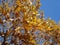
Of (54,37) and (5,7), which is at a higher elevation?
(5,7)

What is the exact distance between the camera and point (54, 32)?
1112 cm

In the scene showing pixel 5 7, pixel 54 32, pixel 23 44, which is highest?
pixel 5 7

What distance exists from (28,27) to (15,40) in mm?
922

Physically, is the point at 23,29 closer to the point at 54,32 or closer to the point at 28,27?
the point at 28,27

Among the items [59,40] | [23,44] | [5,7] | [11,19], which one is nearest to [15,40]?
[23,44]

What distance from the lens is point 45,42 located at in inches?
428

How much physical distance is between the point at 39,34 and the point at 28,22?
51.6 inches

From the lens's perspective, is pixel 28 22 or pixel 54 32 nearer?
pixel 28 22

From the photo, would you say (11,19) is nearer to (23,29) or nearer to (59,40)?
(23,29)

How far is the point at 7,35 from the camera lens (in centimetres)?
977

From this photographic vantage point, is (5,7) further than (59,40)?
No

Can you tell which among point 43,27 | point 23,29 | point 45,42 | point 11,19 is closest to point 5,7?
point 11,19

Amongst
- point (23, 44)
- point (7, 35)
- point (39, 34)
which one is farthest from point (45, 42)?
point (7, 35)

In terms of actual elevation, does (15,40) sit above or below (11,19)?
below
